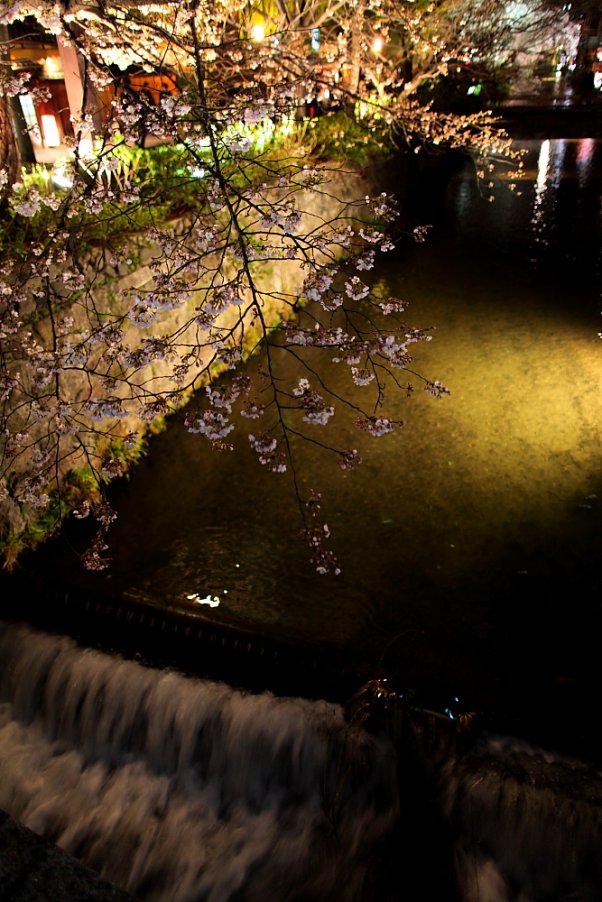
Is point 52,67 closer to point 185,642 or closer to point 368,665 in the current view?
point 185,642

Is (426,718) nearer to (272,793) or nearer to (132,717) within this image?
(272,793)

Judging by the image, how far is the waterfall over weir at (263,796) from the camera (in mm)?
3252

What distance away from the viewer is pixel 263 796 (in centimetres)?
382

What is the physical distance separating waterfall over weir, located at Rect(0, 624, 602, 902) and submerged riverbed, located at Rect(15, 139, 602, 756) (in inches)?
24.5

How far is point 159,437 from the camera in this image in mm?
6953

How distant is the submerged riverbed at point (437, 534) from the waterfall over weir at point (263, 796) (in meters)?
0.62

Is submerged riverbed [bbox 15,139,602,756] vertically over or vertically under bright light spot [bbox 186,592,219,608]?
over

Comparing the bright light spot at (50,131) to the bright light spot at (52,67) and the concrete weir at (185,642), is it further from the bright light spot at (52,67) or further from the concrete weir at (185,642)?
the concrete weir at (185,642)

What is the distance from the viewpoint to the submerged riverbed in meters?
4.29

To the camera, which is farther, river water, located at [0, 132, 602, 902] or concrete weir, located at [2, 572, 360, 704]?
concrete weir, located at [2, 572, 360, 704]

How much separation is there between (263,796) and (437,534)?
256 cm

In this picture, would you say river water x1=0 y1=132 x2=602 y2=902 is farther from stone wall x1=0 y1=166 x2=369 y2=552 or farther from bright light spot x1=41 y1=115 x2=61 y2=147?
bright light spot x1=41 y1=115 x2=61 y2=147

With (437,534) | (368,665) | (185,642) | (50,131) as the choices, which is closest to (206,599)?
(185,642)

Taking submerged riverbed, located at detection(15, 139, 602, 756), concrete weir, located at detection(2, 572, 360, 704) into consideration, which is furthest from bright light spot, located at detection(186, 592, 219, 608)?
concrete weir, located at detection(2, 572, 360, 704)
